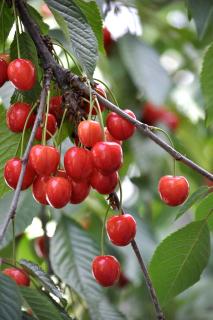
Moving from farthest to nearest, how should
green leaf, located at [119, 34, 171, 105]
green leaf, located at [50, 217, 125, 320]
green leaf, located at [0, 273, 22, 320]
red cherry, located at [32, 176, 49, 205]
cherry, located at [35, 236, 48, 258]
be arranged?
1. green leaf, located at [119, 34, 171, 105]
2. cherry, located at [35, 236, 48, 258]
3. green leaf, located at [50, 217, 125, 320]
4. red cherry, located at [32, 176, 49, 205]
5. green leaf, located at [0, 273, 22, 320]

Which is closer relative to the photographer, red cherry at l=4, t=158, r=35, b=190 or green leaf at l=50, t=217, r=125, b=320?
red cherry at l=4, t=158, r=35, b=190

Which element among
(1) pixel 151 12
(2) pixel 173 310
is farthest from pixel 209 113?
(2) pixel 173 310

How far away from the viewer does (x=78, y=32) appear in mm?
1492

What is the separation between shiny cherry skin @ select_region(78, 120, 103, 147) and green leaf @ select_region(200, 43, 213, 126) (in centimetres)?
51

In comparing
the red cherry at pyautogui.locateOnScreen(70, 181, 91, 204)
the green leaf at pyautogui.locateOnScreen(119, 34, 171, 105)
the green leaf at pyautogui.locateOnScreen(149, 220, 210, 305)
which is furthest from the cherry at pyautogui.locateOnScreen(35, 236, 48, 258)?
the red cherry at pyautogui.locateOnScreen(70, 181, 91, 204)

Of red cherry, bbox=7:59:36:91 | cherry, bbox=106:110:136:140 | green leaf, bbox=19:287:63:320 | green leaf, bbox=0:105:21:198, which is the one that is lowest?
green leaf, bbox=19:287:63:320

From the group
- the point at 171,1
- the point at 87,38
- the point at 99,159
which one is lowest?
the point at 99,159

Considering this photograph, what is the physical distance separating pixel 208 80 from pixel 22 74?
600 mm

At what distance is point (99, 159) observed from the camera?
1399 mm

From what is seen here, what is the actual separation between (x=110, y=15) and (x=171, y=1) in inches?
31.9

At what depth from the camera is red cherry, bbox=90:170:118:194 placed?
147 centimetres

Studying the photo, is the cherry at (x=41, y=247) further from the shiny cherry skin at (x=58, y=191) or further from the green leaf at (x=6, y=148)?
the shiny cherry skin at (x=58, y=191)

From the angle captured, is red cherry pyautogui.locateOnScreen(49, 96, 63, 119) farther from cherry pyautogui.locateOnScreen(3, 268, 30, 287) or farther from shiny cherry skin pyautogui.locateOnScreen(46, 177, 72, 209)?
cherry pyautogui.locateOnScreen(3, 268, 30, 287)

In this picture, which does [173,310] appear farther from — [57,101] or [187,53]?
[57,101]
